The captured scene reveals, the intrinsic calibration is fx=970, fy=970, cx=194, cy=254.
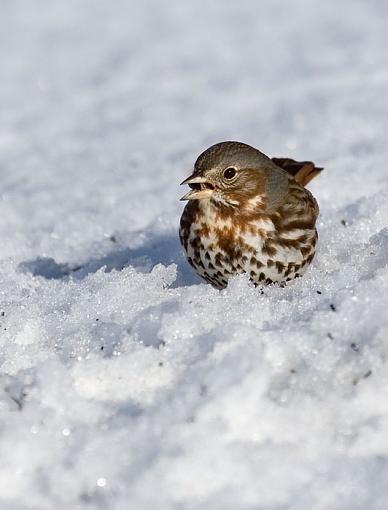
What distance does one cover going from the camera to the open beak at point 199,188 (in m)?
5.13

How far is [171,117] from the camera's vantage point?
928cm

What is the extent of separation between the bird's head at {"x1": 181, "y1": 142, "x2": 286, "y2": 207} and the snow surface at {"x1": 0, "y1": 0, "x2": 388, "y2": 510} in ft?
1.50

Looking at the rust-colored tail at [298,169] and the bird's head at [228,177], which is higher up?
the bird's head at [228,177]

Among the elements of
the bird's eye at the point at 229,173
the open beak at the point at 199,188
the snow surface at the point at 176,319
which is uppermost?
the bird's eye at the point at 229,173

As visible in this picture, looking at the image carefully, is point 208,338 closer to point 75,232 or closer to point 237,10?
point 75,232

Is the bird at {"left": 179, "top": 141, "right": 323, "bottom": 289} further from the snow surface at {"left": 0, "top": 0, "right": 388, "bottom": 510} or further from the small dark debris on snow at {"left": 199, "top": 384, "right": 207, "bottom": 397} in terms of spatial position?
the small dark debris on snow at {"left": 199, "top": 384, "right": 207, "bottom": 397}

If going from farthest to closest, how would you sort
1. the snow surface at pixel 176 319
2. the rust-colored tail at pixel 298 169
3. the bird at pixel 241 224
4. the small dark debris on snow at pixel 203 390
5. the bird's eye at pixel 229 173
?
the rust-colored tail at pixel 298 169 < the bird's eye at pixel 229 173 < the bird at pixel 241 224 < the small dark debris on snow at pixel 203 390 < the snow surface at pixel 176 319

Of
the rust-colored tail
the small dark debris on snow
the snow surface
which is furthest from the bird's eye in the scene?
the small dark debris on snow

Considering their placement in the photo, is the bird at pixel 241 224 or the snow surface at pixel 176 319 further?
the bird at pixel 241 224

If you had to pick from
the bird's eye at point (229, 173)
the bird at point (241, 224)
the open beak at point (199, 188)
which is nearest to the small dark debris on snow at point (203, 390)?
the bird at point (241, 224)

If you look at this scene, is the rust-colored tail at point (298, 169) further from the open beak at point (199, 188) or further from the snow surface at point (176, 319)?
the open beak at point (199, 188)

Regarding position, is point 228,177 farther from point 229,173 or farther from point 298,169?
point 298,169

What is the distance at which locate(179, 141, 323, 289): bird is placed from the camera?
5.13 meters

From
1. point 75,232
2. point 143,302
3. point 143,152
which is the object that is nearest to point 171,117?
point 143,152
